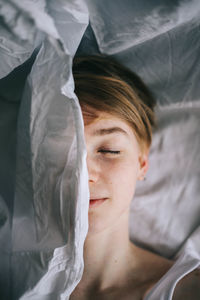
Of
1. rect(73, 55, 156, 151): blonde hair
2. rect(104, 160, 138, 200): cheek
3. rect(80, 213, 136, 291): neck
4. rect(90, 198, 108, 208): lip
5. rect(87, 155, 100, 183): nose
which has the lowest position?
rect(80, 213, 136, 291): neck

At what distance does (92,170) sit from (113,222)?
0.50 feet

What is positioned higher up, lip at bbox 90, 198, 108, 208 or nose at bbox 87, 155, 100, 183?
nose at bbox 87, 155, 100, 183

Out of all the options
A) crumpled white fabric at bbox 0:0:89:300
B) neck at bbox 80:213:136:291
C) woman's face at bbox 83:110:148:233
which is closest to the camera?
crumpled white fabric at bbox 0:0:89:300

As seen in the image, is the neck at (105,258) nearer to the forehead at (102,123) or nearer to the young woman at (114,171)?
the young woman at (114,171)

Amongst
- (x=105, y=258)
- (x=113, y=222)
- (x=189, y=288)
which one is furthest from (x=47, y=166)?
(x=189, y=288)

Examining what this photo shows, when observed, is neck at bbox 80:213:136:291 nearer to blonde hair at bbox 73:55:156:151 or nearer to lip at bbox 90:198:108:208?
lip at bbox 90:198:108:208

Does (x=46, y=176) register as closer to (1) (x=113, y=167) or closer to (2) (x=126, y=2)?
(1) (x=113, y=167)

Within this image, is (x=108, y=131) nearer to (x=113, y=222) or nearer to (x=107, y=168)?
(x=107, y=168)

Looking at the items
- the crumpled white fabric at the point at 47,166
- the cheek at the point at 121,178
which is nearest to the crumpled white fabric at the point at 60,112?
the crumpled white fabric at the point at 47,166

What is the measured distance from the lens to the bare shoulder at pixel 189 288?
2.44ft

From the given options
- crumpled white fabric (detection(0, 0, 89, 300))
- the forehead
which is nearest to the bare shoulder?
crumpled white fabric (detection(0, 0, 89, 300))

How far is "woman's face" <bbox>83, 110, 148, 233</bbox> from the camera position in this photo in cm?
71

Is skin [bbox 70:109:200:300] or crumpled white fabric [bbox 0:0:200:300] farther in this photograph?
skin [bbox 70:109:200:300]

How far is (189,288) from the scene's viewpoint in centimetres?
76
